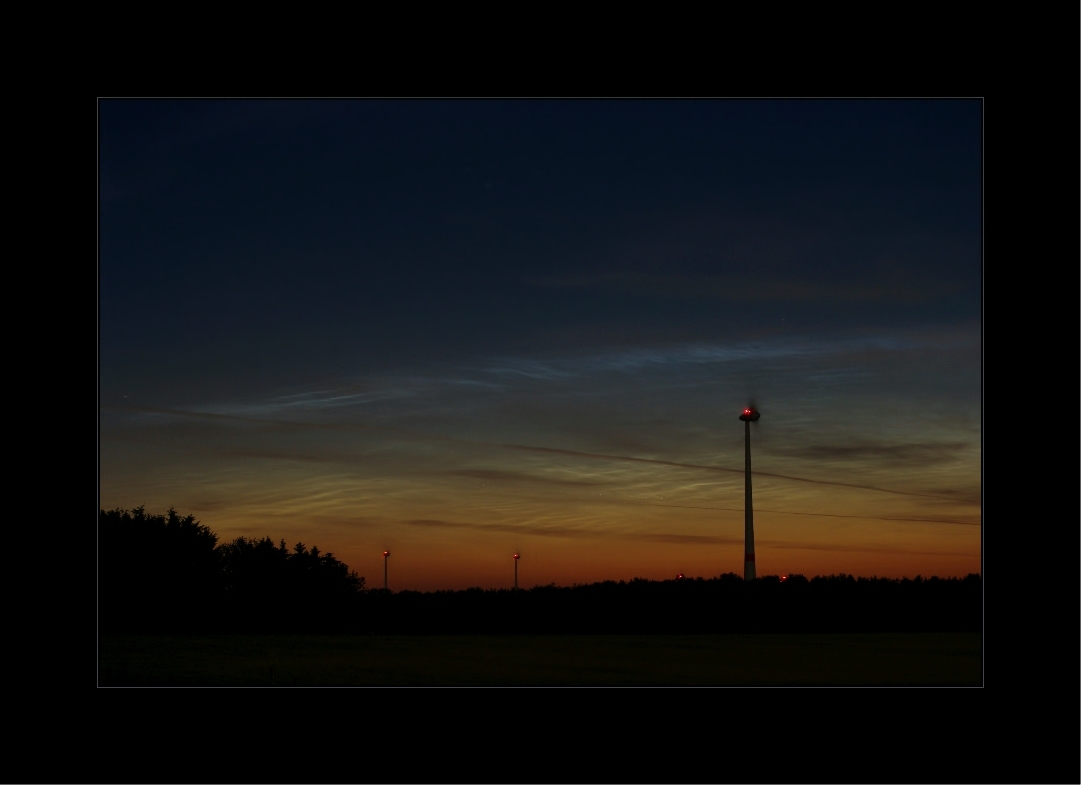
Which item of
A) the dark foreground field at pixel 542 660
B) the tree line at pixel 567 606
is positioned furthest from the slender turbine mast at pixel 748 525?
the dark foreground field at pixel 542 660

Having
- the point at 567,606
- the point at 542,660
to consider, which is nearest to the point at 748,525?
the point at 567,606

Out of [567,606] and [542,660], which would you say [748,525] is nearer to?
[567,606]

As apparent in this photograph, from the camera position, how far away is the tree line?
41031 millimetres

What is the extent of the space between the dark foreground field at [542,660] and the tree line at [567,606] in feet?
9.09

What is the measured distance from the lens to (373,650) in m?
32.2

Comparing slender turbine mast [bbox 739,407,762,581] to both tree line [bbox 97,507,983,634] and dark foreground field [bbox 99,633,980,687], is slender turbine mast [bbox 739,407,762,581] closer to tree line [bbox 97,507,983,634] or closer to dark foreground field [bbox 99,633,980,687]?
tree line [bbox 97,507,983,634]

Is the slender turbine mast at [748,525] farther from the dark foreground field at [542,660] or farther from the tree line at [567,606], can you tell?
the dark foreground field at [542,660]

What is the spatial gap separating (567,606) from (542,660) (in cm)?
1444

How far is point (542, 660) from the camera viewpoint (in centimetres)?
2794

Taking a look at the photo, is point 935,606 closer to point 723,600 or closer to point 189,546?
point 723,600

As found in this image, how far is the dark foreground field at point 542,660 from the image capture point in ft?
76.5
